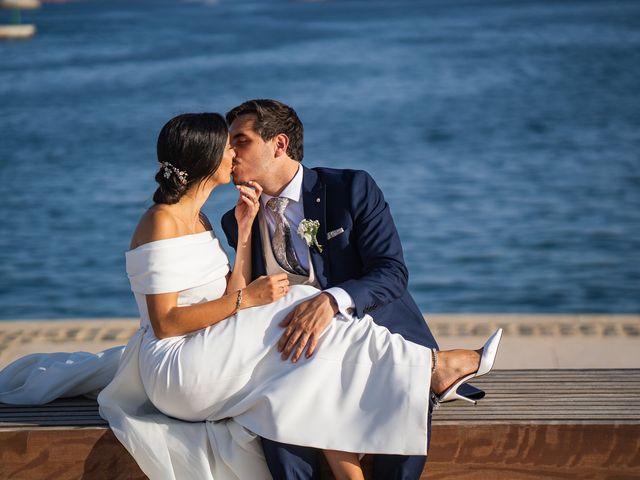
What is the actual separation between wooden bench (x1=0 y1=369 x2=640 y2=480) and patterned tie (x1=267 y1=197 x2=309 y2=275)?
81 cm

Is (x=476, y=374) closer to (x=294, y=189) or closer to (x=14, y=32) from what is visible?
(x=294, y=189)

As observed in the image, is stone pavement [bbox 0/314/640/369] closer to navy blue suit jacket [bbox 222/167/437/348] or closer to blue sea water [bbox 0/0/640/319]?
navy blue suit jacket [bbox 222/167/437/348]

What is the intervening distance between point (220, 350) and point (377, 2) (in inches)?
3601

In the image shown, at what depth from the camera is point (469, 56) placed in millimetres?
39500

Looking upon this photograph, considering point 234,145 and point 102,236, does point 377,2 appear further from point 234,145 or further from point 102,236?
point 234,145

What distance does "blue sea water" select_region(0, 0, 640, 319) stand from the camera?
11.9 m

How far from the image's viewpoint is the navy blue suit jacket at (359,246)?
152 inches

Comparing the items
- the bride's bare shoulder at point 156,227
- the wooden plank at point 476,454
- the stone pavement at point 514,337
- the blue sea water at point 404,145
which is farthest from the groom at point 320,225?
the blue sea water at point 404,145

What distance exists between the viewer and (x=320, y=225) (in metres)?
3.96

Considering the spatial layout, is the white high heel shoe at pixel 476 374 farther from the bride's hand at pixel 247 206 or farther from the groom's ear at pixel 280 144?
the groom's ear at pixel 280 144

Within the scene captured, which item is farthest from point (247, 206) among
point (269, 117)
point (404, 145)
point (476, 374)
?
point (404, 145)

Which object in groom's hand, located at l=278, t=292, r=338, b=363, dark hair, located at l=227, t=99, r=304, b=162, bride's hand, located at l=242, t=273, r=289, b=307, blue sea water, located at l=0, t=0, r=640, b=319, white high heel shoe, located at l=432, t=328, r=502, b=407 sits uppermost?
dark hair, located at l=227, t=99, r=304, b=162

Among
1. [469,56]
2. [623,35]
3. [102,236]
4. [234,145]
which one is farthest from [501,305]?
[623,35]

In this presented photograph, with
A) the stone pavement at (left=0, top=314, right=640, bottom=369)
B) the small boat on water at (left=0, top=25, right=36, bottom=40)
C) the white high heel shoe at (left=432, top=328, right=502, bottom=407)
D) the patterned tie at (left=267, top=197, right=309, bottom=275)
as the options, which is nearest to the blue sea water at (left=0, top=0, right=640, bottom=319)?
the small boat on water at (left=0, top=25, right=36, bottom=40)
